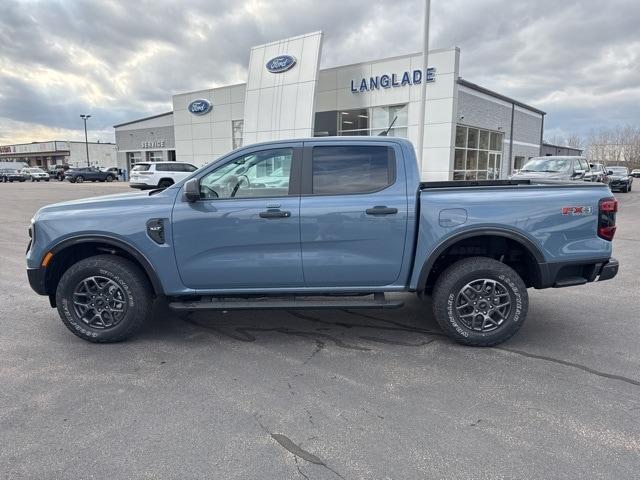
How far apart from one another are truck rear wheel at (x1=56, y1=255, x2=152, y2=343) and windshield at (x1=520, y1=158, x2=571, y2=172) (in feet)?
50.9

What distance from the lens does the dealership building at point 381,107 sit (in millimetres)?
20219

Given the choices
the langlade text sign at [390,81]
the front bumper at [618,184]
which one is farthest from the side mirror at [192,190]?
the front bumper at [618,184]

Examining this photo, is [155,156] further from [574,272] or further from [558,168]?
[574,272]

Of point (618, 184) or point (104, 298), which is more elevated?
point (618, 184)

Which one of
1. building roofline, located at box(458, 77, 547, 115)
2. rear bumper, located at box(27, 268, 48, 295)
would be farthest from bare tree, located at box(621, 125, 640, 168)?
rear bumper, located at box(27, 268, 48, 295)

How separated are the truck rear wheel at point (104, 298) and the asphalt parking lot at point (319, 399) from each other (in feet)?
0.54

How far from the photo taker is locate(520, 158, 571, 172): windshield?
15.8 meters

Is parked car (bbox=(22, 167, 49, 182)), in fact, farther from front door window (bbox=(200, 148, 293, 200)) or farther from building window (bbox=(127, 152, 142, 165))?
front door window (bbox=(200, 148, 293, 200))

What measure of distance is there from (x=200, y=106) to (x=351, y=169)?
28.2m

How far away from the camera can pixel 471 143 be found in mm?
23219

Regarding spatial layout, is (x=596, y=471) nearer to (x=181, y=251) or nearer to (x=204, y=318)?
(x=181, y=251)

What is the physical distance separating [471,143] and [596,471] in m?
22.7

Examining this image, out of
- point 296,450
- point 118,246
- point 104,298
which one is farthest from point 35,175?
point 296,450

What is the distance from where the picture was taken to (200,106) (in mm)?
29688
